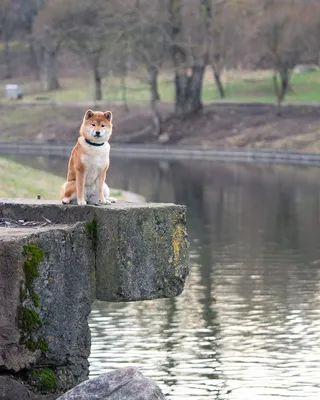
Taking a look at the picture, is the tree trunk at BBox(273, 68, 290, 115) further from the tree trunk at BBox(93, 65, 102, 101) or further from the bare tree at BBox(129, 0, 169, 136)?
the tree trunk at BBox(93, 65, 102, 101)

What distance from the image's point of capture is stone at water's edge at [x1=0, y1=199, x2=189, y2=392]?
406 inches

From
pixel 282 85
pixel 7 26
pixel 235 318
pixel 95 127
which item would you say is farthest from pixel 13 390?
pixel 7 26

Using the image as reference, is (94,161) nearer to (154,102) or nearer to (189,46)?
(189,46)

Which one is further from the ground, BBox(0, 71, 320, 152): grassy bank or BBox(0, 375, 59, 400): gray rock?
BBox(0, 375, 59, 400): gray rock

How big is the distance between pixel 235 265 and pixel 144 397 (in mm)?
15905

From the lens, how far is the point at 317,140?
2219 inches

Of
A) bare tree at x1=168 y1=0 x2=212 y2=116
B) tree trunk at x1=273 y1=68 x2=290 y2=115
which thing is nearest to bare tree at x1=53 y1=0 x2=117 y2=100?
bare tree at x1=168 y1=0 x2=212 y2=116

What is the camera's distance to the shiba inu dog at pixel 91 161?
1145 centimetres

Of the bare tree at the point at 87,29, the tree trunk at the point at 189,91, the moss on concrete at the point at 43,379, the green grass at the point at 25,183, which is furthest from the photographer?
the bare tree at the point at 87,29

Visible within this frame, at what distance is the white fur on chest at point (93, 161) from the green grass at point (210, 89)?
5714 cm

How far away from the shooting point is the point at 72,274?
35.1 feet

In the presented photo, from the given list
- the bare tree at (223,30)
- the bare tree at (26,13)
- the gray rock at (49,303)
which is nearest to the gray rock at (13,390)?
the gray rock at (49,303)

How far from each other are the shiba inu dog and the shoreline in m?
40.6

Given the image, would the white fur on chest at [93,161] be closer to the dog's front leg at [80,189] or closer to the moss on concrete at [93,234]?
the dog's front leg at [80,189]
